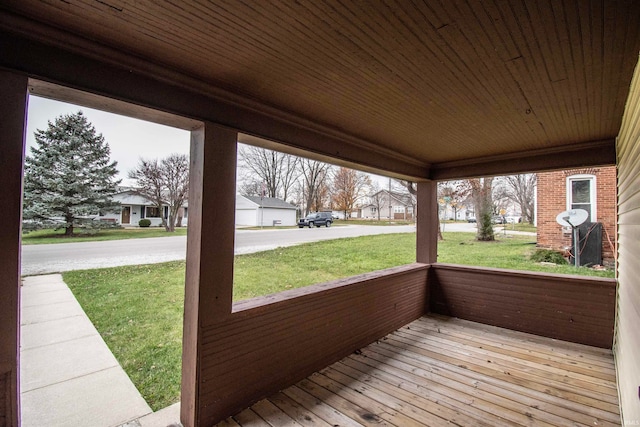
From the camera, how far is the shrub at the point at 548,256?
6348mm

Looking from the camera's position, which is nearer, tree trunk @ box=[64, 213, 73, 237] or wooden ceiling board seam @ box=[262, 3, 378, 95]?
wooden ceiling board seam @ box=[262, 3, 378, 95]

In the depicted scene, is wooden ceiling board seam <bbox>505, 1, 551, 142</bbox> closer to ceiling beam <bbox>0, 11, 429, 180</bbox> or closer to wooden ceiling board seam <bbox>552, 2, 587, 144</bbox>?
wooden ceiling board seam <bbox>552, 2, 587, 144</bbox>

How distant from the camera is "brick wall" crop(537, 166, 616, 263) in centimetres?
591

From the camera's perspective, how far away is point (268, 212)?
28.1ft

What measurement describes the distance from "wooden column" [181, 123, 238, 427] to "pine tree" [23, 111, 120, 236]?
423 centimetres

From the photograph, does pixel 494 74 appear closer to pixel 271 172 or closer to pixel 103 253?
pixel 271 172

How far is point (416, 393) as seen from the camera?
235 cm

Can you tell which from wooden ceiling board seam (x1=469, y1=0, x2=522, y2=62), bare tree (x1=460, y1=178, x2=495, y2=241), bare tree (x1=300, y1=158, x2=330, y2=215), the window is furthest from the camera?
bare tree (x1=460, y1=178, x2=495, y2=241)

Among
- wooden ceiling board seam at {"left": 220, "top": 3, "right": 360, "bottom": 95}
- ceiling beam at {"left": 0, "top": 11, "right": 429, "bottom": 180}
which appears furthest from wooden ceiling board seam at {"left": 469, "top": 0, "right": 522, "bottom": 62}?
ceiling beam at {"left": 0, "top": 11, "right": 429, "bottom": 180}

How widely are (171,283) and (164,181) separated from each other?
1.73 metres

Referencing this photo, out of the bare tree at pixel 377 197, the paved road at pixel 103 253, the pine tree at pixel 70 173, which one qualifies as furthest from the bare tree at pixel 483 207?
the pine tree at pixel 70 173

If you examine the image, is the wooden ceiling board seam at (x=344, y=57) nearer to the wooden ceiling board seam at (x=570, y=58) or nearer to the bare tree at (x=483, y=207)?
the wooden ceiling board seam at (x=570, y=58)

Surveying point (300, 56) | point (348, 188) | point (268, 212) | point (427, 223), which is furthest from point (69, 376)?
point (348, 188)

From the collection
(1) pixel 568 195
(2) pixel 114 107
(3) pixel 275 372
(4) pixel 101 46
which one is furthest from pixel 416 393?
(1) pixel 568 195
